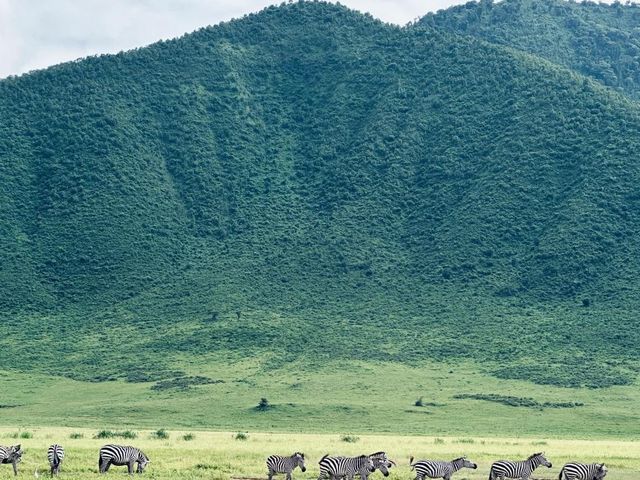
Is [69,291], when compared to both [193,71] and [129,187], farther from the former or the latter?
[193,71]

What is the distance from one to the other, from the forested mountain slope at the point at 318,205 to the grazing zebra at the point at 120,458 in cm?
5526

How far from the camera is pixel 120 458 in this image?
3456 centimetres

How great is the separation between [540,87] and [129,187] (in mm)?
45495

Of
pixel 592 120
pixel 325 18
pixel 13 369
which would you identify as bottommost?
pixel 13 369

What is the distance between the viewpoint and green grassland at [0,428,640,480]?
35.8m

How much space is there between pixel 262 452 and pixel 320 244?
73781 mm

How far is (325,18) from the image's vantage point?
507 feet

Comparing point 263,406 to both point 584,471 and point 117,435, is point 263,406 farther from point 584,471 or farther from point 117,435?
point 584,471

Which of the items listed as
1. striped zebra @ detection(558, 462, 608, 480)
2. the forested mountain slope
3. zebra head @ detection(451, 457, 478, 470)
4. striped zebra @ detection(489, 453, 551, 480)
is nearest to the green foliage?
zebra head @ detection(451, 457, 478, 470)

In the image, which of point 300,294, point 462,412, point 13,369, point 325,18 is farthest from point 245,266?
point 325,18

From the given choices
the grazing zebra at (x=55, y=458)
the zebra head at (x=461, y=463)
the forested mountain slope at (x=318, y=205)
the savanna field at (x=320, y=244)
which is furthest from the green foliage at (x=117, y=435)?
the forested mountain slope at (x=318, y=205)

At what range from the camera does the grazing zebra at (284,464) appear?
34.0 metres

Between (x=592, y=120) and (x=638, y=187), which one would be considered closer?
(x=638, y=187)

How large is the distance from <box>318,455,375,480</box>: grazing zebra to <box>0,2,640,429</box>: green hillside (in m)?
45.9
